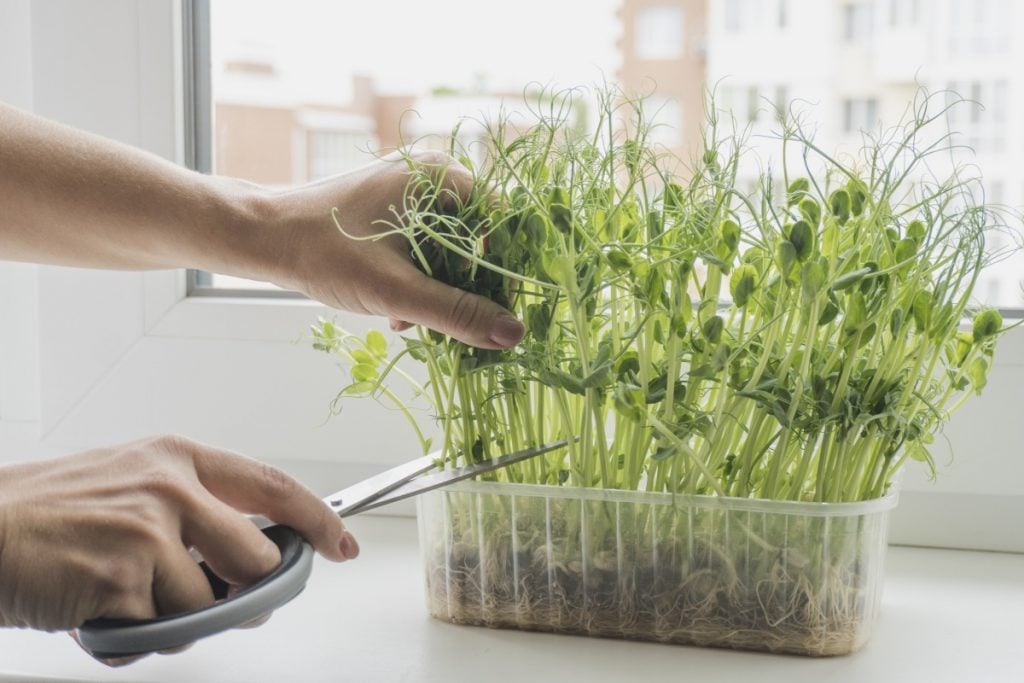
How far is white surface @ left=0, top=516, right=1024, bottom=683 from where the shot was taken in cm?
56

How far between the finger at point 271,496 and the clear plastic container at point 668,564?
10 centimetres

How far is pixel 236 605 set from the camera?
0.45 meters

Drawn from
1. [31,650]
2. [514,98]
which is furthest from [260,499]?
[514,98]

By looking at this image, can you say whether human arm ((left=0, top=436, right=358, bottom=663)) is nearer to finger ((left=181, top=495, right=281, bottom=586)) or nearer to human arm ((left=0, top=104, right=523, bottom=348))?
finger ((left=181, top=495, right=281, bottom=586))

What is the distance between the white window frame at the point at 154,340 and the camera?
87 centimetres

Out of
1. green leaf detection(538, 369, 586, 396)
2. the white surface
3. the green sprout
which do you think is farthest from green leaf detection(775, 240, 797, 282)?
the white surface

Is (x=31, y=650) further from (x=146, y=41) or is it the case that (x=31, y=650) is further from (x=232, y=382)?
(x=146, y=41)

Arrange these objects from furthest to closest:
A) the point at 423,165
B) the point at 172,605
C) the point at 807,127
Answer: the point at 807,127
the point at 423,165
the point at 172,605

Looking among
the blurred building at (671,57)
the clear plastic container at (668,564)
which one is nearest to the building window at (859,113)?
the blurred building at (671,57)

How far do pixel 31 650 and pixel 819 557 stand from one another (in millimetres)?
440

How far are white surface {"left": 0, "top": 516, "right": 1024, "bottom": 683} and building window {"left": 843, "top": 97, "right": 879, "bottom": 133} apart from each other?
0.35 metres

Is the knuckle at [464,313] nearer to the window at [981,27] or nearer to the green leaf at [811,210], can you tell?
the green leaf at [811,210]

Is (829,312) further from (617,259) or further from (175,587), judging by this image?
(175,587)

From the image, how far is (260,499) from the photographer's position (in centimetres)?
53
